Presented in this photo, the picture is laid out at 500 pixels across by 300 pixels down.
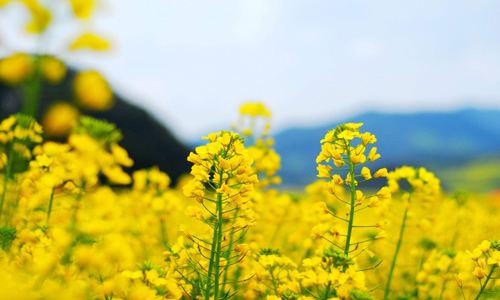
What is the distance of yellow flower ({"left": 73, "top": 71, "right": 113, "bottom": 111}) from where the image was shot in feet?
8.12

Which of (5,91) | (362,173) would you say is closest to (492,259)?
(362,173)

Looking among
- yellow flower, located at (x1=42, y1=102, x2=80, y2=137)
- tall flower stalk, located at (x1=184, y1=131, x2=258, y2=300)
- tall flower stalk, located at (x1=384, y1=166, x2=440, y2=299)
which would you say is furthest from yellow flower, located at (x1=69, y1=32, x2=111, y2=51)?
tall flower stalk, located at (x1=384, y1=166, x2=440, y2=299)

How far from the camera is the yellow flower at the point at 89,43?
108 inches

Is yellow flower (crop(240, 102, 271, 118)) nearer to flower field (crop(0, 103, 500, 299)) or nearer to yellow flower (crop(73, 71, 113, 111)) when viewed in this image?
flower field (crop(0, 103, 500, 299))

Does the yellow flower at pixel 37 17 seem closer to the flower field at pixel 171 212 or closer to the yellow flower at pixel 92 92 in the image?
the flower field at pixel 171 212

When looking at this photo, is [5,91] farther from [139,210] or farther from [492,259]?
[492,259]

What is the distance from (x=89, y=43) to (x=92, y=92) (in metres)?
0.38

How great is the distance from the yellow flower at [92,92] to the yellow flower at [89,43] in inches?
7.9

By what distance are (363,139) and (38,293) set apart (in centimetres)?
243

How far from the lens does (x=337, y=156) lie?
12.9 feet

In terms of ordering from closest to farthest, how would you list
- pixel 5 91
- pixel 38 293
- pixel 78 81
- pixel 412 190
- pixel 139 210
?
pixel 38 293, pixel 78 81, pixel 412 190, pixel 139 210, pixel 5 91

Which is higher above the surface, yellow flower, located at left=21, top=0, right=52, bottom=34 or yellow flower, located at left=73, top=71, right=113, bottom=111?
Result: yellow flower, located at left=21, top=0, right=52, bottom=34

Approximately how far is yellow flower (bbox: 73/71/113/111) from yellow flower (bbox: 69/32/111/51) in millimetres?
200

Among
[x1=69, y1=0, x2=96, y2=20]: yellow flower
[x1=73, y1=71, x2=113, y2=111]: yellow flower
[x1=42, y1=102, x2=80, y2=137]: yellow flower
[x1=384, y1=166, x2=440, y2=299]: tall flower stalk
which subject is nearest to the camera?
[x1=42, y1=102, x2=80, y2=137]: yellow flower
